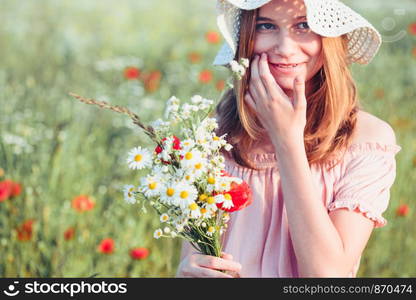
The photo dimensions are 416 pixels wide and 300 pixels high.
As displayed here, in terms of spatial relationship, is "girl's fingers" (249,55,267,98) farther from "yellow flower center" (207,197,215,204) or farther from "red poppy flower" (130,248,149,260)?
"red poppy flower" (130,248,149,260)

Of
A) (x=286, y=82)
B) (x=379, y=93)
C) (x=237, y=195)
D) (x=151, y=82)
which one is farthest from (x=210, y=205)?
(x=379, y=93)

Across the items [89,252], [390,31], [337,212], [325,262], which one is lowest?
[325,262]

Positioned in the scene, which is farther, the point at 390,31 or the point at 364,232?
the point at 390,31

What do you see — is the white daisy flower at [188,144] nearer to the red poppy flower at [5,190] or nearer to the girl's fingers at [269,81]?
the girl's fingers at [269,81]

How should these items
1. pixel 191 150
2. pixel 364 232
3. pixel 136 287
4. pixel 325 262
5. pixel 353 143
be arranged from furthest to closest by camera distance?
1. pixel 136 287
2. pixel 353 143
3. pixel 364 232
4. pixel 325 262
5. pixel 191 150

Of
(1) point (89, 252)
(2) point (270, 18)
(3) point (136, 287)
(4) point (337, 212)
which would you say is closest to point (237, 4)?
(2) point (270, 18)

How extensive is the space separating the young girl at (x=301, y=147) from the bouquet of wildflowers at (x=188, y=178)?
173mm

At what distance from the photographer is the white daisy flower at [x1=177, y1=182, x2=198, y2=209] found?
1.59m

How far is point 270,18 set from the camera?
2.02m

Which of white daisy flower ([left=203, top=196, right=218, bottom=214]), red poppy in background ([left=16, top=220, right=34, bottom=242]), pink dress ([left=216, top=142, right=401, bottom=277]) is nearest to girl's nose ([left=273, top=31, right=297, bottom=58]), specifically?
pink dress ([left=216, top=142, right=401, bottom=277])

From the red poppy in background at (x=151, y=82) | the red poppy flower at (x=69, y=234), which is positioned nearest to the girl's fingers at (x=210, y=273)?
the red poppy flower at (x=69, y=234)

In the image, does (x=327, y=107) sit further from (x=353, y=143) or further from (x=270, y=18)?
(x=270, y=18)

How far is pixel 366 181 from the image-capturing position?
2.03m

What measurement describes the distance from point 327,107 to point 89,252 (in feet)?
A: 5.03
